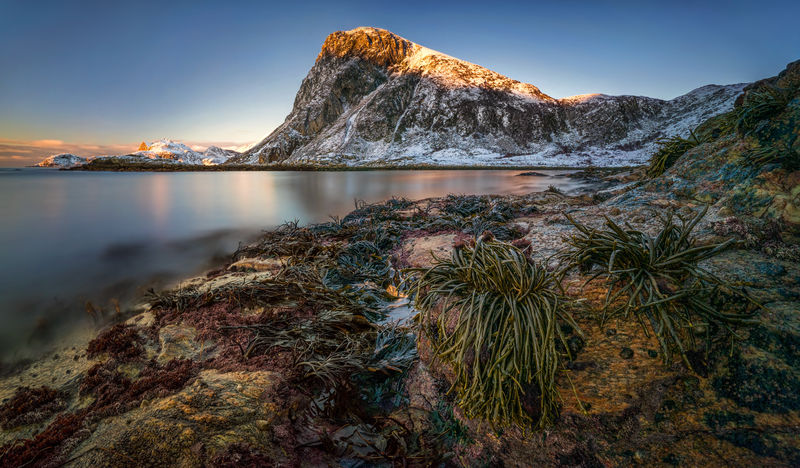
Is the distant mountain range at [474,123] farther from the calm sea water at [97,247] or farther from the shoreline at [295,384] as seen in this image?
the shoreline at [295,384]

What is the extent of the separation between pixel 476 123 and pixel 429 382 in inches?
2810

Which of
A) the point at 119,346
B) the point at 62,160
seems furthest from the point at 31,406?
the point at 62,160

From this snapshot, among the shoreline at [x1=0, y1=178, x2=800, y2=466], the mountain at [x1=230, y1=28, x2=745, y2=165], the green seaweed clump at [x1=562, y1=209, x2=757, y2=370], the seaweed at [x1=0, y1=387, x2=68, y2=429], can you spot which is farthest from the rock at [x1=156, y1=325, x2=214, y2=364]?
the mountain at [x1=230, y1=28, x2=745, y2=165]

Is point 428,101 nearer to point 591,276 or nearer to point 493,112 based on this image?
point 493,112

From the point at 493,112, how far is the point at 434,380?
2933 inches

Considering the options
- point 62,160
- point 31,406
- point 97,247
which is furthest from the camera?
point 62,160

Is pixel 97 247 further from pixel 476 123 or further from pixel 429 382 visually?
pixel 476 123

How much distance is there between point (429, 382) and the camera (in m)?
2.02

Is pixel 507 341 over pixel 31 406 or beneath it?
over

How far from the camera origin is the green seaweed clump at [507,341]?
1.40 m

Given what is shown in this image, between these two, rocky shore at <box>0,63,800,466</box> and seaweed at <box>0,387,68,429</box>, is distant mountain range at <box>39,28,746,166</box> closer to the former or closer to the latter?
rocky shore at <box>0,63,800,466</box>

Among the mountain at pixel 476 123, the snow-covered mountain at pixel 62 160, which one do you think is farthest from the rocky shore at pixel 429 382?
the snow-covered mountain at pixel 62 160

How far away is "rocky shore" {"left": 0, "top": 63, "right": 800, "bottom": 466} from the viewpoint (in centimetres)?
126

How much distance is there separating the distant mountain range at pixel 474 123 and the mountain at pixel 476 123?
22 cm
